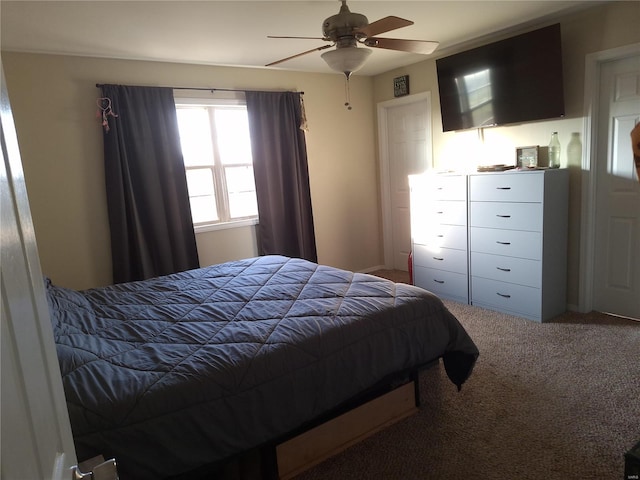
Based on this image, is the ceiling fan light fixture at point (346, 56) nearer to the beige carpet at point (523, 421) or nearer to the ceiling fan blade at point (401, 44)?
the ceiling fan blade at point (401, 44)

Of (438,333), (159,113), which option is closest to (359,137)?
(159,113)

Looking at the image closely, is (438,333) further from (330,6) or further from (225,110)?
(225,110)

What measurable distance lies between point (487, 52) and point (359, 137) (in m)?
1.72

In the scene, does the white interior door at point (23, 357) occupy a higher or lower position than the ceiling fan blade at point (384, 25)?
lower

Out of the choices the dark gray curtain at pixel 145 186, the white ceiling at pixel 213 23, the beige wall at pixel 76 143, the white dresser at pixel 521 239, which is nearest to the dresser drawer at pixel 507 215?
the white dresser at pixel 521 239

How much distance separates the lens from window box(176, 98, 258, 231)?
400 centimetres

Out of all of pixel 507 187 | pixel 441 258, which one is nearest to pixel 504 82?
pixel 507 187

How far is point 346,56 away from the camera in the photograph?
90.7 inches

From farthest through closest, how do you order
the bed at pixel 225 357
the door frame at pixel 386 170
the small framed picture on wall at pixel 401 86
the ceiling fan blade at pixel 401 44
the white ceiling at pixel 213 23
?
the door frame at pixel 386 170 < the small framed picture on wall at pixel 401 86 < the white ceiling at pixel 213 23 < the ceiling fan blade at pixel 401 44 < the bed at pixel 225 357

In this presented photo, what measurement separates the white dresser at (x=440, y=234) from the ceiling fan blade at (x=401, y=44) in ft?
4.60

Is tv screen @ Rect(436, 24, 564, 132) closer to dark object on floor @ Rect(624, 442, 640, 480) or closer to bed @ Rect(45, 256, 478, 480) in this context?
bed @ Rect(45, 256, 478, 480)

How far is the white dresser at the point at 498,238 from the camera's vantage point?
3.29 metres

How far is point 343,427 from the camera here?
2.03m

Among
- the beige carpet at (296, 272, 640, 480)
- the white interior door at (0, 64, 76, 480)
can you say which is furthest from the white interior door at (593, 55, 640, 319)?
the white interior door at (0, 64, 76, 480)
